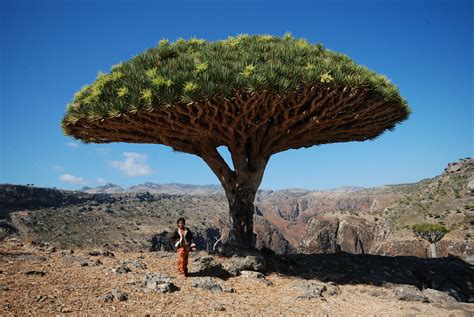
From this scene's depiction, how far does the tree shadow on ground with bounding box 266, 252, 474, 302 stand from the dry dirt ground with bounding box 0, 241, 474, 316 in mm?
678

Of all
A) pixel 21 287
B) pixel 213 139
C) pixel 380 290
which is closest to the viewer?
pixel 21 287

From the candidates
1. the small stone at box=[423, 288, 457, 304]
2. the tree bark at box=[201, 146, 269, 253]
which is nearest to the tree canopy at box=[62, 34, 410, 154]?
the tree bark at box=[201, 146, 269, 253]

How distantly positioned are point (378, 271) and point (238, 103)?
6.21 metres

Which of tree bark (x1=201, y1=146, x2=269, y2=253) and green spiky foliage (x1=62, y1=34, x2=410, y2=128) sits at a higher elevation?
green spiky foliage (x1=62, y1=34, x2=410, y2=128)

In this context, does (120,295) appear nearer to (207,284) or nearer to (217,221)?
(207,284)

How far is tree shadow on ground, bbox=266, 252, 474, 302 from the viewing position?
9594mm

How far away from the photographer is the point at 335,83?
8.24 m

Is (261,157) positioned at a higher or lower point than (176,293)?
higher

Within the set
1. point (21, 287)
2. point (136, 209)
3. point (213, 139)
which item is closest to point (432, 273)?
point (213, 139)

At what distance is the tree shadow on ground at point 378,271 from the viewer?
31.5 ft

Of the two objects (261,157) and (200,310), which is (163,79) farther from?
(200,310)

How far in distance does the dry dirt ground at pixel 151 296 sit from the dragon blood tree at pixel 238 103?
2.81 meters

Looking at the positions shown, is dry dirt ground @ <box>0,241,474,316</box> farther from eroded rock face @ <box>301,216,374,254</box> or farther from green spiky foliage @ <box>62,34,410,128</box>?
eroded rock face @ <box>301,216,374,254</box>

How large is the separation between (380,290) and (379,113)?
4.51 meters
